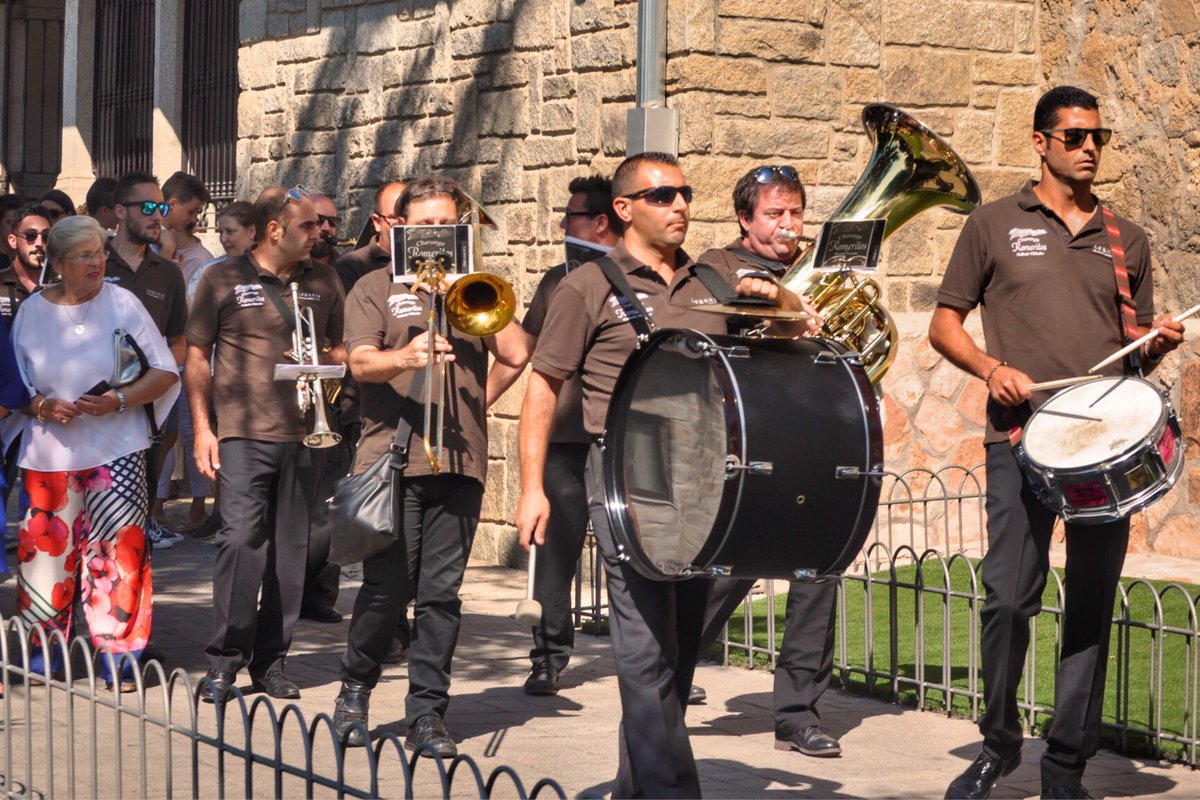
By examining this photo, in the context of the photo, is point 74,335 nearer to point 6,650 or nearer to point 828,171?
point 6,650

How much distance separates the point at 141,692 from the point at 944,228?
24.0ft

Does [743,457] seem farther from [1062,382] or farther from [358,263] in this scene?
[358,263]

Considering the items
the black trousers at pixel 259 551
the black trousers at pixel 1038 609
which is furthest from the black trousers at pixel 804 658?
the black trousers at pixel 259 551

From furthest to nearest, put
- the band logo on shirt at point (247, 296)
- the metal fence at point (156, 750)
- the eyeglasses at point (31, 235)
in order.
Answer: the eyeglasses at point (31, 235) → the band logo on shirt at point (247, 296) → the metal fence at point (156, 750)

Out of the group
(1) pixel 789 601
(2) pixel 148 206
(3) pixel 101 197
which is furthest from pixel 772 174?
(3) pixel 101 197

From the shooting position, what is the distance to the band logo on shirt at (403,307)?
708 centimetres

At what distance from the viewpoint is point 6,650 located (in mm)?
5797

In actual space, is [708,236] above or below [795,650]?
above

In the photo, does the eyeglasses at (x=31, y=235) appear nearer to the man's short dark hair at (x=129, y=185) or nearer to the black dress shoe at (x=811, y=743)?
the man's short dark hair at (x=129, y=185)

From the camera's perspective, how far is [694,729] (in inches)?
292

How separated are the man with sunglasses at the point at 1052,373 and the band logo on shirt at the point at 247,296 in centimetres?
306

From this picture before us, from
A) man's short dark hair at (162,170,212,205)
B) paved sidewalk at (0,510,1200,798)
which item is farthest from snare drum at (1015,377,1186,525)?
man's short dark hair at (162,170,212,205)

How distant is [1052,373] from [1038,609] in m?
0.73

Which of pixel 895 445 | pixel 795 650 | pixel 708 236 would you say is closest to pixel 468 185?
pixel 708 236
